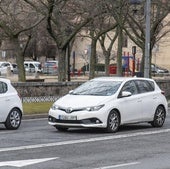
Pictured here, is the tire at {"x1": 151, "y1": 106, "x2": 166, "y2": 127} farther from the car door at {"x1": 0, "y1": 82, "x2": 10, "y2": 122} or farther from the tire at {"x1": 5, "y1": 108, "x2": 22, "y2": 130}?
the car door at {"x1": 0, "y1": 82, "x2": 10, "y2": 122}

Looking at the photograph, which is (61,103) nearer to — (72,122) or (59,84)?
(72,122)

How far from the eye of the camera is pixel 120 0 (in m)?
33.4

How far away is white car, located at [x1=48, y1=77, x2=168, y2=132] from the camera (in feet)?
51.7

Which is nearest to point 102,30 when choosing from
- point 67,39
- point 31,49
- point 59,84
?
point 67,39

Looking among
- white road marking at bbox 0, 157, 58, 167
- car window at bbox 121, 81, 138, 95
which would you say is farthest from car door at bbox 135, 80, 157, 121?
white road marking at bbox 0, 157, 58, 167

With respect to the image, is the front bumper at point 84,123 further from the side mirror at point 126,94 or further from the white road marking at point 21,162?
the white road marking at point 21,162

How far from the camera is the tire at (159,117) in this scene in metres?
18.3

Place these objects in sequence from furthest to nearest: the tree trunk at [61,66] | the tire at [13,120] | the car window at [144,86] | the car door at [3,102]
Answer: the tree trunk at [61,66] < the car window at [144,86] < the tire at [13,120] < the car door at [3,102]

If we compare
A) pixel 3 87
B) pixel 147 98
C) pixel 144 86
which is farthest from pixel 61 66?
pixel 3 87

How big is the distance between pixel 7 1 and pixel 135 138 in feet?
74.9

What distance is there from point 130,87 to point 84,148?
469 cm

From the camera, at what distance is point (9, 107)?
17.2 m

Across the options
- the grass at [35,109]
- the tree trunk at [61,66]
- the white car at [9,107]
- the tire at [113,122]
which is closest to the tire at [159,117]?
the tire at [113,122]

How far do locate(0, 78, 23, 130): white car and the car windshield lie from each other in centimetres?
181
